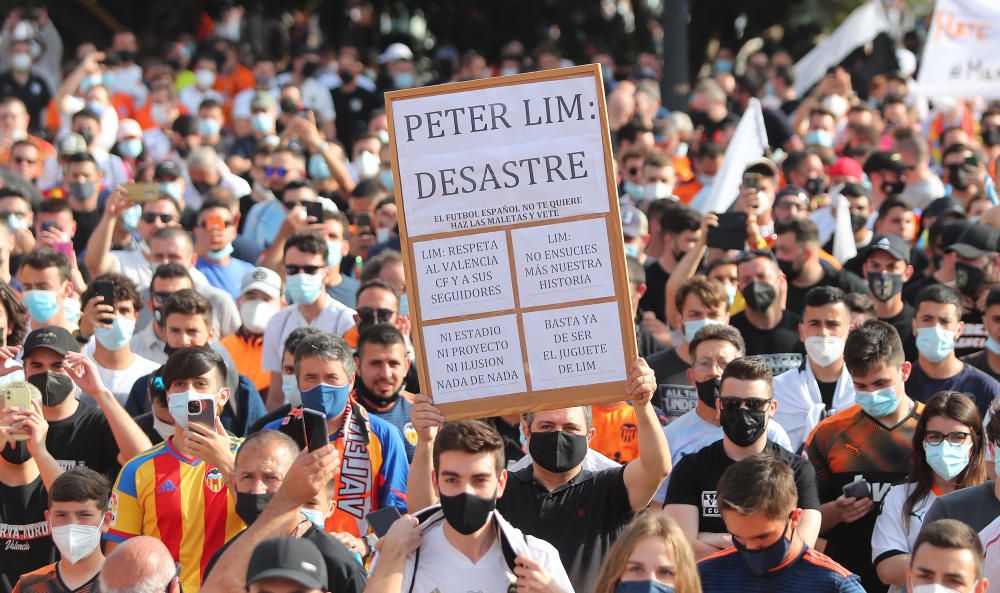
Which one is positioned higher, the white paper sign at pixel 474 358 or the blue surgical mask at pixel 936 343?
the white paper sign at pixel 474 358

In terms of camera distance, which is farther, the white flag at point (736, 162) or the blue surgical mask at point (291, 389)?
the white flag at point (736, 162)

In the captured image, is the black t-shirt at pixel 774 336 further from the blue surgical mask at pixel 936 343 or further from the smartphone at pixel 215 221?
the smartphone at pixel 215 221

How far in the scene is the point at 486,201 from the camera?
6.57 meters

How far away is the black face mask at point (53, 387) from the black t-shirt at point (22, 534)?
1.61 ft

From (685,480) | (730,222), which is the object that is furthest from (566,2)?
(685,480)

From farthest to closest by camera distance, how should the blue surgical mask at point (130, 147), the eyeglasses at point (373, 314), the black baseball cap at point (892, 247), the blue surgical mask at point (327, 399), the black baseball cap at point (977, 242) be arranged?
the blue surgical mask at point (130, 147) < the black baseball cap at point (977, 242) < the black baseball cap at point (892, 247) < the eyeglasses at point (373, 314) < the blue surgical mask at point (327, 399)

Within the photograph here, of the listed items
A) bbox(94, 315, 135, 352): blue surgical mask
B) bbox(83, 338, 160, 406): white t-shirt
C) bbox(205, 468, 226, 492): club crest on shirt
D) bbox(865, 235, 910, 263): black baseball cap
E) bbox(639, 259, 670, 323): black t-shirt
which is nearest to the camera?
bbox(205, 468, 226, 492): club crest on shirt

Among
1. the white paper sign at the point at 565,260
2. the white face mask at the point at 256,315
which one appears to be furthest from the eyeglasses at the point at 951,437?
the white face mask at the point at 256,315

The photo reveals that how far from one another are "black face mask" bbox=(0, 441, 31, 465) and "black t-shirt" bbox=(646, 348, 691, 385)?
3266 mm

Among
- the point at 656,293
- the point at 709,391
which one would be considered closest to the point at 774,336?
the point at 656,293

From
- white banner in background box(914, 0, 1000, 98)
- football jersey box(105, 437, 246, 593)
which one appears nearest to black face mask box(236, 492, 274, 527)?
football jersey box(105, 437, 246, 593)

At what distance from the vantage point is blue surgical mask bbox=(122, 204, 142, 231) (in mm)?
12312

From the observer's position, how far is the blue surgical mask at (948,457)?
7.24m

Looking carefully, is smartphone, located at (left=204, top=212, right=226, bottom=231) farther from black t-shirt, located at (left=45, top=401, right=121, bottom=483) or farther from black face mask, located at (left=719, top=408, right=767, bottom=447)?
black face mask, located at (left=719, top=408, right=767, bottom=447)
